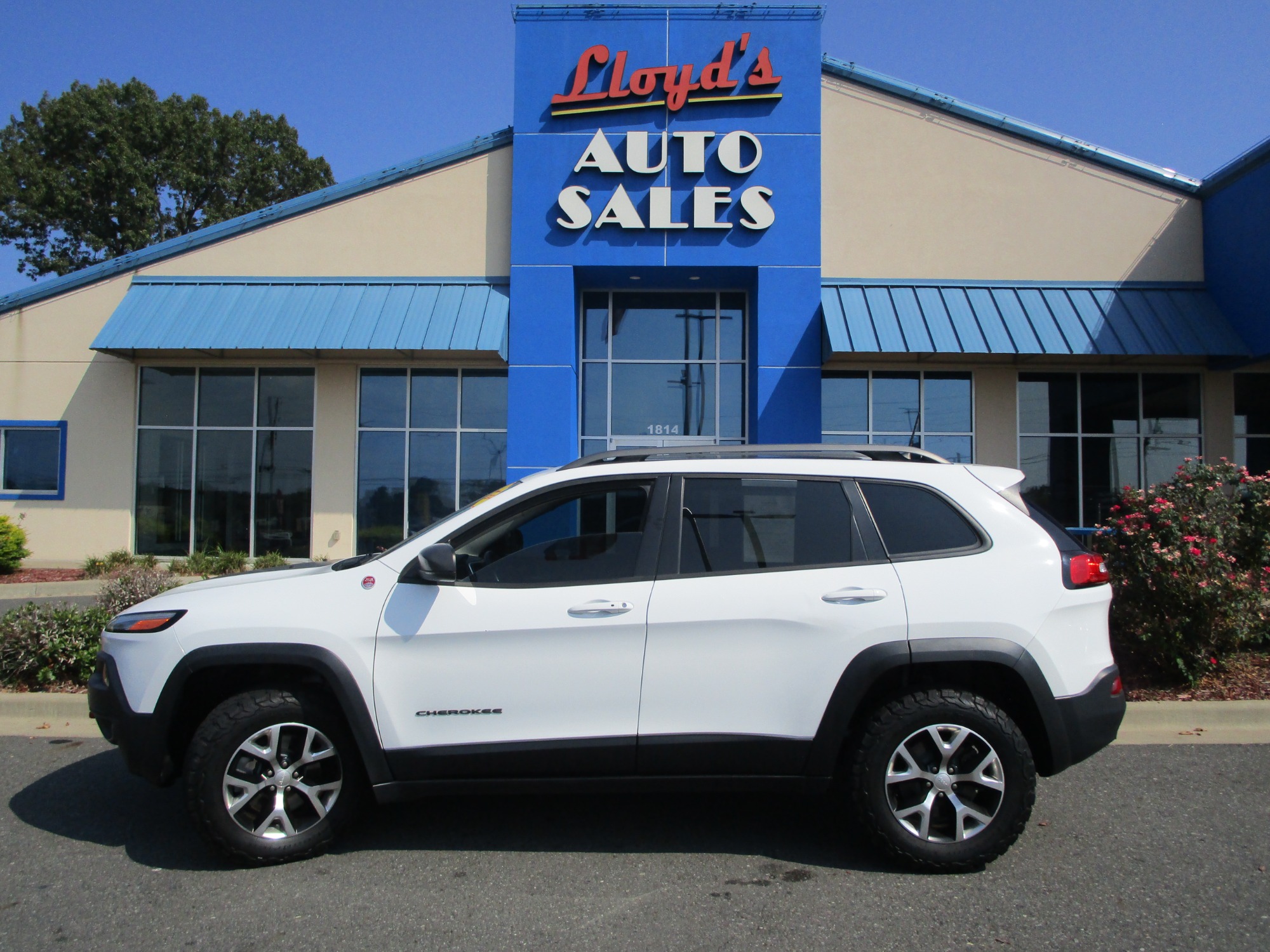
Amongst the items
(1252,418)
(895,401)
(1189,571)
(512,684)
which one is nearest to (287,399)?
(895,401)

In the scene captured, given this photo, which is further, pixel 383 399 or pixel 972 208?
pixel 383 399

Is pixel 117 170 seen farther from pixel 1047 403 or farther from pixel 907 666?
pixel 907 666

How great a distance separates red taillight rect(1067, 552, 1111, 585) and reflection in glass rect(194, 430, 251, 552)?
13.6m

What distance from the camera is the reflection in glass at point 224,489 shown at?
47.7 ft

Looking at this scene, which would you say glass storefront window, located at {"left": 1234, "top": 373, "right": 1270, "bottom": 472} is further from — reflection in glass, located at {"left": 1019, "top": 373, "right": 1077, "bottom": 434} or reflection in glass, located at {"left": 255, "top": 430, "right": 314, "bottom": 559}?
reflection in glass, located at {"left": 255, "top": 430, "right": 314, "bottom": 559}

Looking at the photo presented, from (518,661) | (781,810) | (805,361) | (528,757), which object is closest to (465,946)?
(528,757)

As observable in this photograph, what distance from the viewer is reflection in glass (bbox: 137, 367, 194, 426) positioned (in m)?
14.6

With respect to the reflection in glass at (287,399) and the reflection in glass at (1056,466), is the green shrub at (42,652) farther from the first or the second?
the reflection in glass at (1056,466)

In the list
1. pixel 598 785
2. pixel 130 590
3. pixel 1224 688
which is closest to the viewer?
pixel 598 785

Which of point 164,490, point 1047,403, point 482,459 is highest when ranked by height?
point 1047,403

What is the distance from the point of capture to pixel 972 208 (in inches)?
549

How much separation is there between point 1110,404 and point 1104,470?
42.4 inches

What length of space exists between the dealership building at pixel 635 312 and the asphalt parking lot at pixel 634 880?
942cm

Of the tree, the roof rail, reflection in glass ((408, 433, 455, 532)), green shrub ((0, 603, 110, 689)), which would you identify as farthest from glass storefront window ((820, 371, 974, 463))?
the tree
